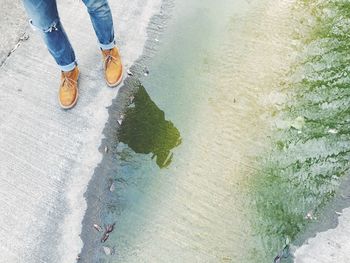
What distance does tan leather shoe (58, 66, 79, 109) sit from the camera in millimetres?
2887

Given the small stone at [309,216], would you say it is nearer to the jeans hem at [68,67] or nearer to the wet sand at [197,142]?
the wet sand at [197,142]

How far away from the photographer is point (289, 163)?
2580mm

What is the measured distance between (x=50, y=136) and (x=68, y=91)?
12.0 inches

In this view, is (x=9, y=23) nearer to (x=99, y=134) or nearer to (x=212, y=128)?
(x=99, y=134)

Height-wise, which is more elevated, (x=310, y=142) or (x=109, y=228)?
(x=310, y=142)

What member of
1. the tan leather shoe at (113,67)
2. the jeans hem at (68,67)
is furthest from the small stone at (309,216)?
the jeans hem at (68,67)

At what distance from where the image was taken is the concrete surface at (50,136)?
2535 millimetres

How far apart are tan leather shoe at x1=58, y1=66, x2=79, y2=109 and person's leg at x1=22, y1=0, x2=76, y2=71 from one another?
56 mm

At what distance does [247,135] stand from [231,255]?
0.71 metres

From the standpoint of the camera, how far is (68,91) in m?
2.89

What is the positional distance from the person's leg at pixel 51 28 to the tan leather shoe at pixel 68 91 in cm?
6

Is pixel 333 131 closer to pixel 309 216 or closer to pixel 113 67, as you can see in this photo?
pixel 309 216

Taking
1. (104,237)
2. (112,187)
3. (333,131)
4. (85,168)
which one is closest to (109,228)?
(104,237)

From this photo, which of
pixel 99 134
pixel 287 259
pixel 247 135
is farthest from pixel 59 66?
pixel 287 259
